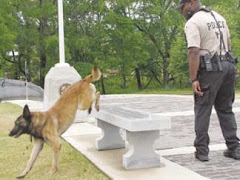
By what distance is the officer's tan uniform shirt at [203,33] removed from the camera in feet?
15.3

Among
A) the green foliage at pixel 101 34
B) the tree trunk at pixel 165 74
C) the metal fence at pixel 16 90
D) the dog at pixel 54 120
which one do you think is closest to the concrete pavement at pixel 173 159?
the dog at pixel 54 120

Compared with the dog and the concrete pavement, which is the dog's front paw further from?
the concrete pavement

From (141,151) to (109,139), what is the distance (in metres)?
1.24

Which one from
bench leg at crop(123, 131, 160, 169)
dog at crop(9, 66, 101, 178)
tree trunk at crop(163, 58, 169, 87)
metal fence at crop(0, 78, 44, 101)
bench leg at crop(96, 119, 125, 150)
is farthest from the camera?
tree trunk at crop(163, 58, 169, 87)

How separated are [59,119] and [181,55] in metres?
23.5

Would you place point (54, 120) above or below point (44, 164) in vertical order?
above

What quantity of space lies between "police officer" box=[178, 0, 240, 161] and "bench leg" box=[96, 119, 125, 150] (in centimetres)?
136

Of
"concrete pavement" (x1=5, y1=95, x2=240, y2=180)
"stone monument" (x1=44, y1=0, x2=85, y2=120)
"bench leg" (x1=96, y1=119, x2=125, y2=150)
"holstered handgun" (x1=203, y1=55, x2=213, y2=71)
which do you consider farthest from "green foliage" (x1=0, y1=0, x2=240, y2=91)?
"holstered handgun" (x1=203, y1=55, x2=213, y2=71)

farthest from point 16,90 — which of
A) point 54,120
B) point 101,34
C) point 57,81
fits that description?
point 54,120

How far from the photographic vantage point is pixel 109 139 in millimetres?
5863

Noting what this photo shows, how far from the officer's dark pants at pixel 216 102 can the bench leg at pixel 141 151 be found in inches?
23.7

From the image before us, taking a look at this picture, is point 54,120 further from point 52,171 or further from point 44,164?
point 44,164

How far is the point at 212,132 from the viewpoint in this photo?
7.18 meters

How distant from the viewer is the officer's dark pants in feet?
15.5
